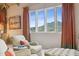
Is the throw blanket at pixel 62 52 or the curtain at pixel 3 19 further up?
the curtain at pixel 3 19

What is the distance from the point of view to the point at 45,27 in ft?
7.68

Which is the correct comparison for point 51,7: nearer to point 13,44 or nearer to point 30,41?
point 30,41

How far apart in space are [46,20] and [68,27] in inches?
10.8

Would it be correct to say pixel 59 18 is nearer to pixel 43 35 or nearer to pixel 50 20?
pixel 50 20

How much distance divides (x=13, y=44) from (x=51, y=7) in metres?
0.63

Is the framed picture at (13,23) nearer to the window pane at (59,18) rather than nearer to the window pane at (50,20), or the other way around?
the window pane at (50,20)

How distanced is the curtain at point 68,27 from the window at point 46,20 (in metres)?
0.06

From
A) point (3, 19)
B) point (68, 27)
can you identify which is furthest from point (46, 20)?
point (3, 19)

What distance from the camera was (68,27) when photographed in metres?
2.28

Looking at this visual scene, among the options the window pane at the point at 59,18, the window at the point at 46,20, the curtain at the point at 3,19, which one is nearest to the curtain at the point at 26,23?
the window at the point at 46,20

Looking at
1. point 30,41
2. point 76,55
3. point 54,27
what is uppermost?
point 54,27

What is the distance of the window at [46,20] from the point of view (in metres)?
2.31

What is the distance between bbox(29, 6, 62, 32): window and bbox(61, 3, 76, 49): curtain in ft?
0.19

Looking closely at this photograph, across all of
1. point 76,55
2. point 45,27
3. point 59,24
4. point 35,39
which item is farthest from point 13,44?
point 76,55
